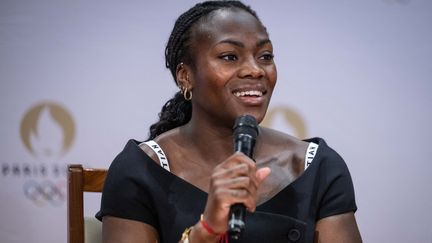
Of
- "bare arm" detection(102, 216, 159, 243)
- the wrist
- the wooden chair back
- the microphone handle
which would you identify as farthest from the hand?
the wooden chair back

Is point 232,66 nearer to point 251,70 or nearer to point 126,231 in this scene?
point 251,70

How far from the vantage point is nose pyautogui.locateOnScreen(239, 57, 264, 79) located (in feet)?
5.08

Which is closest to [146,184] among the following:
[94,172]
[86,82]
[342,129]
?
[94,172]

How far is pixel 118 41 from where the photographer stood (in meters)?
2.62

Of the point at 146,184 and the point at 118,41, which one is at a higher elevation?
the point at 118,41

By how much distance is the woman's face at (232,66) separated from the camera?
1.55 m

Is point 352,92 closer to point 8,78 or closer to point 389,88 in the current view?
point 389,88

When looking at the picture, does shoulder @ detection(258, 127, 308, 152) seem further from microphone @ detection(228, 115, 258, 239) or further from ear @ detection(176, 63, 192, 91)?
microphone @ detection(228, 115, 258, 239)

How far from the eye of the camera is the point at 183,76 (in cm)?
172

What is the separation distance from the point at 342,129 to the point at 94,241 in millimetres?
1207

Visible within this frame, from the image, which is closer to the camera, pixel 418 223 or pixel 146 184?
pixel 146 184

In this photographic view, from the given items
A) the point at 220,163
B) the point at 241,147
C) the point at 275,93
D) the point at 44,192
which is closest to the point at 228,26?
the point at 220,163

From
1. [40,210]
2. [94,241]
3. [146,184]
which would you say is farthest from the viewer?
[40,210]

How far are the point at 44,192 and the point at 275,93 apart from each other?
3.16 ft
